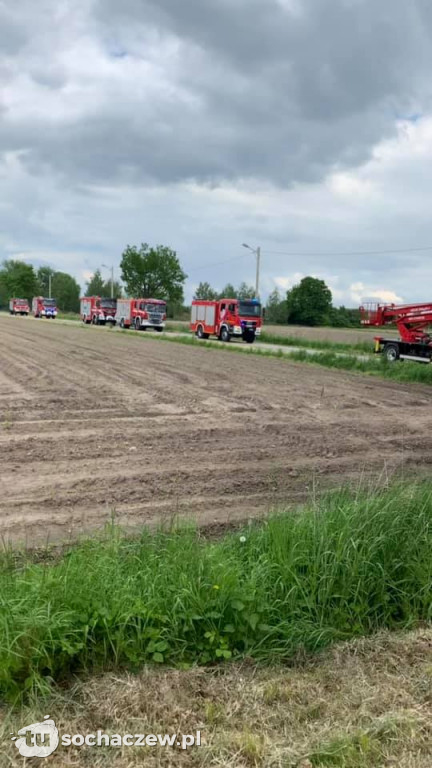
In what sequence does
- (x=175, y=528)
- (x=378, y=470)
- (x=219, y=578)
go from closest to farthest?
1. (x=219, y=578)
2. (x=175, y=528)
3. (x=378, y=470)

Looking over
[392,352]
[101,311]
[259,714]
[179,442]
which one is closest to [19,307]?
[101,311]

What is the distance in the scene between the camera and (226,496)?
20.9ft

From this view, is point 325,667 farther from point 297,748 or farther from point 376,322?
point 376,322

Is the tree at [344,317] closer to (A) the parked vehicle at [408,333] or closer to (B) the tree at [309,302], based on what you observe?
(B) the tree at [309,302]

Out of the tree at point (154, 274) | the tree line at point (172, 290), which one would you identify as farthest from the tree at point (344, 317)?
the tree at point (154, 274)

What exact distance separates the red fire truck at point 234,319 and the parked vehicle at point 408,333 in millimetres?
11285

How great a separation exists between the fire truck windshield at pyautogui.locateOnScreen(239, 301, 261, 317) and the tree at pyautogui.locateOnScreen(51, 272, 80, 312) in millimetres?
99641

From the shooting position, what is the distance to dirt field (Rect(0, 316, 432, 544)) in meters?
6.00

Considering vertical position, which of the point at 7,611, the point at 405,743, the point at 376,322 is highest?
the point at 376,322

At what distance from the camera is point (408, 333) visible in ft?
92.6

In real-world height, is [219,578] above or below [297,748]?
above

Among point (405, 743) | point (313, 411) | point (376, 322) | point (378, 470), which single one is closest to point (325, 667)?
point (405, 743)

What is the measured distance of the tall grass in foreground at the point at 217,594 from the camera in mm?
3119

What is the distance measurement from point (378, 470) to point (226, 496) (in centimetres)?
245
